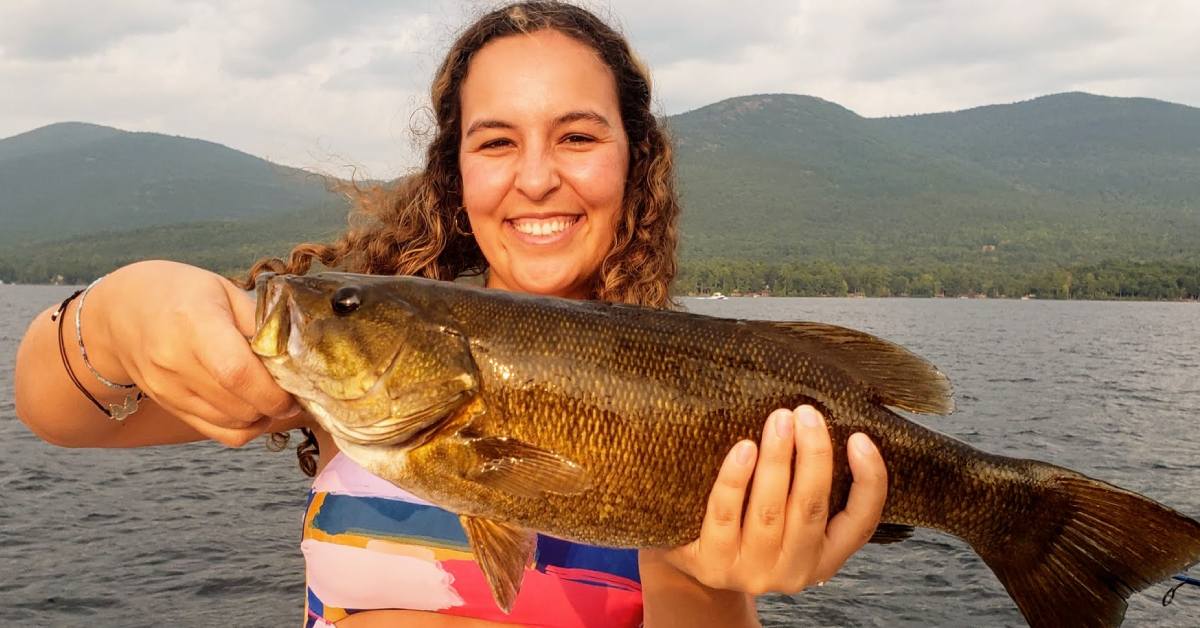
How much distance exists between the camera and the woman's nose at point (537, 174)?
3.73m

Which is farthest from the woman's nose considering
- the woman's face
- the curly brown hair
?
the curly brown hair

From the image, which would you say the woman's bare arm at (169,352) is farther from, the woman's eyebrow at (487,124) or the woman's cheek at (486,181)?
the woman's eyebrow at (487,124)

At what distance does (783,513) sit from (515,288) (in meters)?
1.96

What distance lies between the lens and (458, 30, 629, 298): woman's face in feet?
12.4

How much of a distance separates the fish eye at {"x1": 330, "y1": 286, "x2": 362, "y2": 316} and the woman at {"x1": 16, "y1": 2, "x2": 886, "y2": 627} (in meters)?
0.29

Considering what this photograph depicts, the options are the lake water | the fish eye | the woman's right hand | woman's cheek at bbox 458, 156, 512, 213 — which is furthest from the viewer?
the lake water

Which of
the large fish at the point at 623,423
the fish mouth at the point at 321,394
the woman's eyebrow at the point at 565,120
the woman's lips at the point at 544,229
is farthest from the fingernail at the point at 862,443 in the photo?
the woman's eyebrow at the point at 565,120

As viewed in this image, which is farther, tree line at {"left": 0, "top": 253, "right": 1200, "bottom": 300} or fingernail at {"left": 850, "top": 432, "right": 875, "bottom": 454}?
tree line at {"left": 0, "top": 253, "right": 1200, "bottom": 300}

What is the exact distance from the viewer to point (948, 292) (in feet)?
438

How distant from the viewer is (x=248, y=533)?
14.7m

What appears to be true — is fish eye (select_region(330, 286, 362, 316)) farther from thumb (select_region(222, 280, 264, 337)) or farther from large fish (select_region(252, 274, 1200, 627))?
thumb (select_region(222, 280, 264, 337))

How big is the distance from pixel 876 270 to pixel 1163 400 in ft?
341

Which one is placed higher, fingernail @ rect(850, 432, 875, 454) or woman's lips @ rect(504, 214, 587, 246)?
woman's lips @ rect(504, 214, 587, 246)

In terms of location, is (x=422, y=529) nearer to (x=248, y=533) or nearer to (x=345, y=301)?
(x=345, y=301)
